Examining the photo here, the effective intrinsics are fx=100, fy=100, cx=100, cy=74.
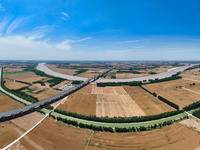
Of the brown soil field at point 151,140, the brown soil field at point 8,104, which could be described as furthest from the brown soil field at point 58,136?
the brown soil field at point 8,104

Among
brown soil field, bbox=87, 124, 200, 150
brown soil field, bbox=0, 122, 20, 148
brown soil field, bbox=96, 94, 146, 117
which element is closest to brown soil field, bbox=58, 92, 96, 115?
brown soil field, bbox=96, 94, 146, 117

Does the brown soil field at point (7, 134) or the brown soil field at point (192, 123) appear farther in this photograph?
the brown soil field at point (192, 123)

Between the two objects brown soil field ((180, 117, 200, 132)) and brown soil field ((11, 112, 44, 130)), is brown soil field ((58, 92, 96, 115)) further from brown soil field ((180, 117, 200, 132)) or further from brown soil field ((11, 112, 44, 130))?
brown soil field ((180, 117, 200, 132))

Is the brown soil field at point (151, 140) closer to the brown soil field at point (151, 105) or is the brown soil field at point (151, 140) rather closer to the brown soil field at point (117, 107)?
the brown soil field at point (117, 107)

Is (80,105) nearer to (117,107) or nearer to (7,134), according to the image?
(117,107)

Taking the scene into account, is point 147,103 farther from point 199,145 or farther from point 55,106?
point 55,106

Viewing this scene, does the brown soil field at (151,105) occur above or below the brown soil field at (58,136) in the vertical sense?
above
